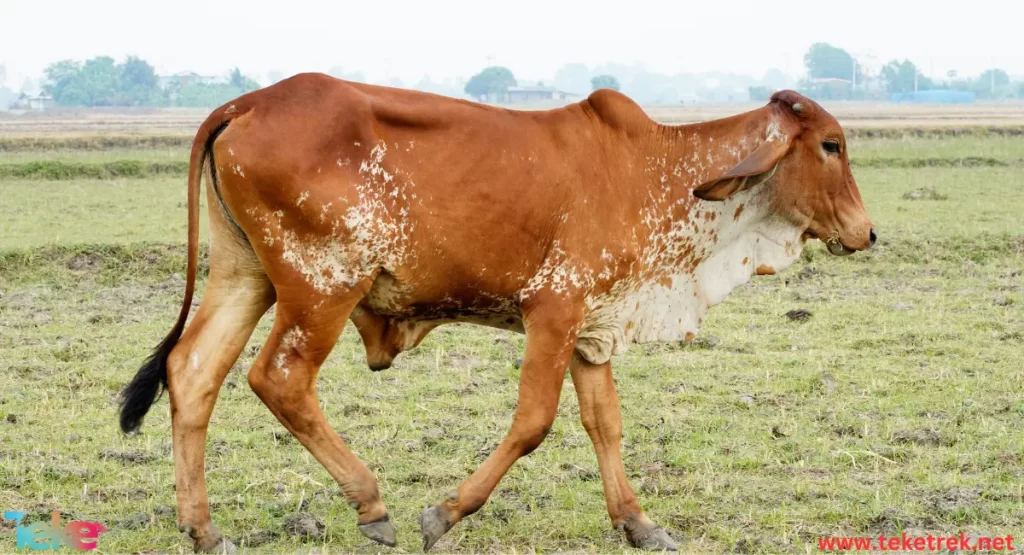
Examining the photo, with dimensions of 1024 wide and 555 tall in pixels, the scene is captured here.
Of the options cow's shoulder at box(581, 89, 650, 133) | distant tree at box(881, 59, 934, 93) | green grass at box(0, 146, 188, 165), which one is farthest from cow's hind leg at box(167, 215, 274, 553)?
distant tree at box(881, 59, 934, 93)

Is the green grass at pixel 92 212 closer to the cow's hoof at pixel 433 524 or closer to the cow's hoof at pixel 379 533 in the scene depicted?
the cow's hoof at pixel 379 533

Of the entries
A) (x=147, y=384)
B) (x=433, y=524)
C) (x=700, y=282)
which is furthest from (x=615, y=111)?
(x=147, y=384)

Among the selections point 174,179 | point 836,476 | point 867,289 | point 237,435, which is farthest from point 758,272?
point 174,179

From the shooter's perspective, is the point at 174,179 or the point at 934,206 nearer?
the point at 934,206

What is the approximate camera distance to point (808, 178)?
469cm

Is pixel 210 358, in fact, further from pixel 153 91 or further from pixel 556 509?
pixel 153 91

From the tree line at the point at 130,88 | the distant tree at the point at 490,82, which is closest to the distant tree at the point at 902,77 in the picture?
the distant tree at the point at 490,82

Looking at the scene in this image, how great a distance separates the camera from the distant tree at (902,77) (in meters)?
134

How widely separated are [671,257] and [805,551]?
1167 mm

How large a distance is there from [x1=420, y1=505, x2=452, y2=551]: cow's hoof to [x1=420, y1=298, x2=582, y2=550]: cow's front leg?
36 millimetres

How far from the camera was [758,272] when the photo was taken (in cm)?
482

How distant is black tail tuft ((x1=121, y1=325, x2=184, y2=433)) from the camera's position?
4.44 metres

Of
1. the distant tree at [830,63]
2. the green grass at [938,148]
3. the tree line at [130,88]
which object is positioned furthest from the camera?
the distant tree at [830,63]

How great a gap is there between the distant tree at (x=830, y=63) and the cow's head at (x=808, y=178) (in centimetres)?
14390
